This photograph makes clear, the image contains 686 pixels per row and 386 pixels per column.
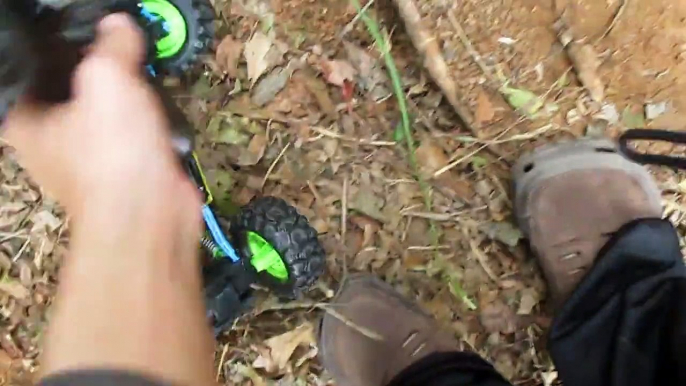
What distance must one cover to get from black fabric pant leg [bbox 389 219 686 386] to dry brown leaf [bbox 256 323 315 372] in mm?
170

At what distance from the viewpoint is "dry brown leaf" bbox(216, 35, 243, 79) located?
1.52m

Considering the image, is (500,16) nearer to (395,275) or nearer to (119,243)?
(395,275)

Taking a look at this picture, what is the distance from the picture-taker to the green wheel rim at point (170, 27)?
1.35m

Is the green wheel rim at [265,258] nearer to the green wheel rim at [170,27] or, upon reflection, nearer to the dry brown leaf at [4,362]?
the green wheel rim at [170,27]

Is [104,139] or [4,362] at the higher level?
[104,139]

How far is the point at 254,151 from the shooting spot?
1.53 m

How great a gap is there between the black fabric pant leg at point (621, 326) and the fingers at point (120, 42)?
0.67 metres

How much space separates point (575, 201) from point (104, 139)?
2.73 feet

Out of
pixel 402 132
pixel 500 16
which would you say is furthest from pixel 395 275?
pixel 500 16

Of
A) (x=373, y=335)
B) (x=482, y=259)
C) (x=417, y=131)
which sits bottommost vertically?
(x=373, y=335)

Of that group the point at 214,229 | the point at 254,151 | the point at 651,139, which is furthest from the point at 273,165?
the point at 651,139

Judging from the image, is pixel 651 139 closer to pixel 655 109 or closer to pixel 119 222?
pixel 655 109

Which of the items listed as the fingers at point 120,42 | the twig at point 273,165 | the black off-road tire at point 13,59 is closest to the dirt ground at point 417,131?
the twig at point 273,165

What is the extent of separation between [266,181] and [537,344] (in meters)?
0.56
